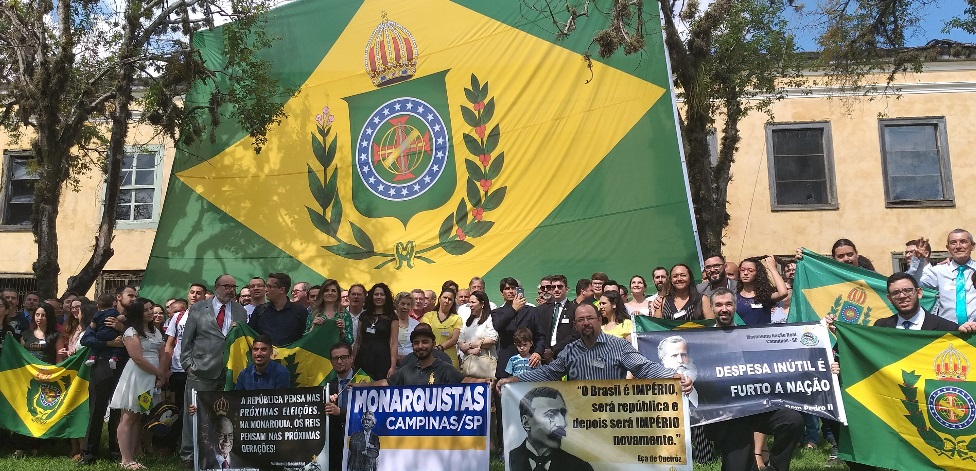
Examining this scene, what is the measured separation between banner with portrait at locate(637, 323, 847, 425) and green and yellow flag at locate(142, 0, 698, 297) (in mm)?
3721

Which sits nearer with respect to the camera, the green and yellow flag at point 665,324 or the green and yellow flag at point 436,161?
the green and yellow flag at point 665,324

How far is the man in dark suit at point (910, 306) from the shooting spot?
6.81 metres

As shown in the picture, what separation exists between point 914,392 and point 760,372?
3.47ft

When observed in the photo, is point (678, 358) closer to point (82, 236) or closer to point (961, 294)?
point (961, 294)

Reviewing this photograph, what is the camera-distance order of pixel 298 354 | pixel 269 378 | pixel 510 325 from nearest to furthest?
1. pixel 269 378
2. pixel 298 354
3. pixel 510 325

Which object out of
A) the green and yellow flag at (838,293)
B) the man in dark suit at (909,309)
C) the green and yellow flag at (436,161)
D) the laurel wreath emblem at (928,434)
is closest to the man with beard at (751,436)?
the man in dark suit at (909,309)

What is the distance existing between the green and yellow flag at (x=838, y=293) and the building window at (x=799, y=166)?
965 centimetres

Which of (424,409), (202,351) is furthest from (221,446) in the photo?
(424,409)

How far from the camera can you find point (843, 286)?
8156mm

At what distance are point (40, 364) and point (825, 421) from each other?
7.50 m

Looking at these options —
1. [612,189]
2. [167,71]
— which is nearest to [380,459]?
[612,189]

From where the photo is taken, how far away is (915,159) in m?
17.5

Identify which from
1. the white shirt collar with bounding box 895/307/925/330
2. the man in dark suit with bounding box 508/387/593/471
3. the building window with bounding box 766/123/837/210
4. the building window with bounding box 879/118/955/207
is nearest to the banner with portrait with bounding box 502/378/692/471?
the man in dark suit with bounding box 508/387/593/471

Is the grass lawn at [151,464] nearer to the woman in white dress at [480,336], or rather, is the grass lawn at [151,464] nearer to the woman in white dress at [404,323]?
the woman in white dress at [480,336]
